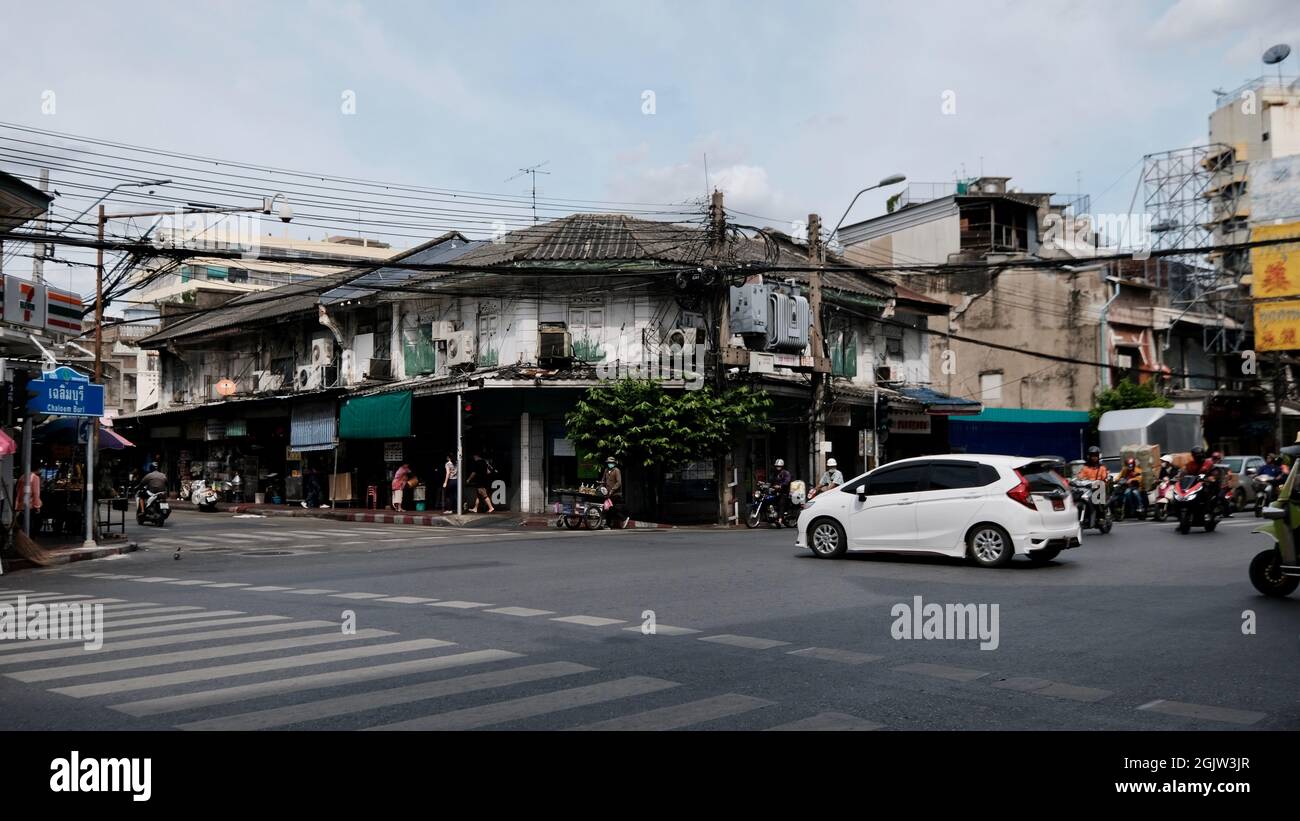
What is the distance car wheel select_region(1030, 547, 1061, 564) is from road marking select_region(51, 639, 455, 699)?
30.0ft

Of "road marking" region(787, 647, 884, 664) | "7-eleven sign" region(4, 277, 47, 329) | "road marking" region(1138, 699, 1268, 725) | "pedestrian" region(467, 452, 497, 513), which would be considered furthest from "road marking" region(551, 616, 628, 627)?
"pedestrian" region(467, 452, 497, 513)

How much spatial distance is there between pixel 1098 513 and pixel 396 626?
1633 cm

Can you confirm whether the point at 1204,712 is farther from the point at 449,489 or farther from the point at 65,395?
the point at 449,489

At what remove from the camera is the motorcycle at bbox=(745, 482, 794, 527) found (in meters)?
27.4

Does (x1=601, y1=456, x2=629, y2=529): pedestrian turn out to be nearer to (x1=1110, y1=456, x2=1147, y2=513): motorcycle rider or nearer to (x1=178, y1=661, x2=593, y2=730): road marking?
(x1=1110, y1=456, x2=1147, y2=513): motorcycle rider

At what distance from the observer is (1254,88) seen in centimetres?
5716

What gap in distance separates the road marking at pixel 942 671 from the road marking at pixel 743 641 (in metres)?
1.24

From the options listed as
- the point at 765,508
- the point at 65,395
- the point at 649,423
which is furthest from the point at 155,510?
the point at 765,508

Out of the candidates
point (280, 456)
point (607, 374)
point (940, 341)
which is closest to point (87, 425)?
point (607, 374)

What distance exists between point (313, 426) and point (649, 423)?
14.3 meters

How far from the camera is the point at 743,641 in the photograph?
28.1 ft

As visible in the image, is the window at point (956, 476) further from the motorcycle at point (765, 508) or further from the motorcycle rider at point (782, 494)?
the motorcycle at point (765, 508)

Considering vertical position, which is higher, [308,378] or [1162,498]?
[308,378]
